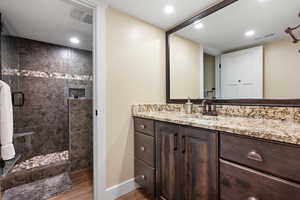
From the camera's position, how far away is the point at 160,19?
1.74m

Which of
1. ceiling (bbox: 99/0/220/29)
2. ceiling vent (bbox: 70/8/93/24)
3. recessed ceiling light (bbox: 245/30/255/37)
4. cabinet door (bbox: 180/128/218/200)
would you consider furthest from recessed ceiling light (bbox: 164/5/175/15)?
cabinet door (bbox: 180/128/218/200)

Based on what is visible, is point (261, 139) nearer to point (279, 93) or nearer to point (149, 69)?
point (279, 93)

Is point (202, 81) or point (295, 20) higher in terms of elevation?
point (295, 20)

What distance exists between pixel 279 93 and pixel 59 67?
3384mm

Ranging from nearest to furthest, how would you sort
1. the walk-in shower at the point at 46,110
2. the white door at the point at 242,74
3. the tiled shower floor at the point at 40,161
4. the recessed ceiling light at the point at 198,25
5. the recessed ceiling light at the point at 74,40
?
the white door at the point at 242,74, the recessed ceiling light at the point at 198,25, the walk-in shower at the point at 46,110, the tiled shower floor at the point at 40,161, the recessed ceiling light at the point at 74,40

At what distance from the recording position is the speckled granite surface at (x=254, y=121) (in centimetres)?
65

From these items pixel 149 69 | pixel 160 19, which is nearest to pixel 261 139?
pixel 149 69

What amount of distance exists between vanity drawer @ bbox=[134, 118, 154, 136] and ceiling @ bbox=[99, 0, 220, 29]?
1.26 m

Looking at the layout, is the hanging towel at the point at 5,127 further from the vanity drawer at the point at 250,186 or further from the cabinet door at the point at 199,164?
the vanity drawer at the point at 250,186

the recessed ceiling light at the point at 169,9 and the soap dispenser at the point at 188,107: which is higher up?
the recessed ceiling light at the point at 169,9

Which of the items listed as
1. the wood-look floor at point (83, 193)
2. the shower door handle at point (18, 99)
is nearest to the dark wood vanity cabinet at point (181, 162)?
the wood-look floor at point (83, 193)

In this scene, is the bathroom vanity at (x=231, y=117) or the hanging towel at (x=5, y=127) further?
the hanging towel at (x=5, y=127)

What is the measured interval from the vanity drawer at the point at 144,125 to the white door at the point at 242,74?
2.74 ft

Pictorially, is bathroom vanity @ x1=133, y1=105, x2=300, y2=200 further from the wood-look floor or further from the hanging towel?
the hanging towel
